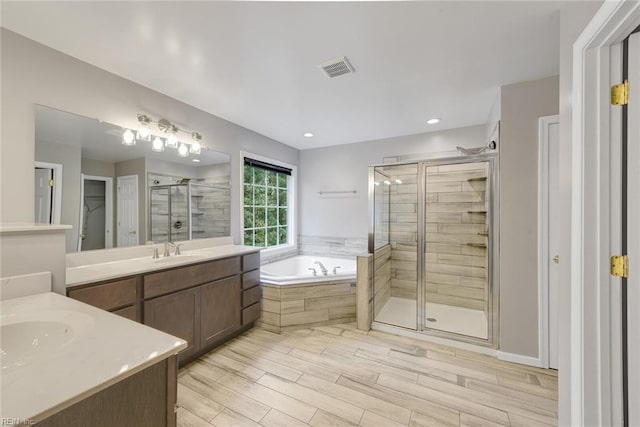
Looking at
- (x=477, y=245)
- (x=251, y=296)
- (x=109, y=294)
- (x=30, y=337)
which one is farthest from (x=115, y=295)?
(x=477, y=245)

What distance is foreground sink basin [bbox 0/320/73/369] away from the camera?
0.90 meters

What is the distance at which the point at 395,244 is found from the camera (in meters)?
3.42

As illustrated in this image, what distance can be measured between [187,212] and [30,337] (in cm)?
182

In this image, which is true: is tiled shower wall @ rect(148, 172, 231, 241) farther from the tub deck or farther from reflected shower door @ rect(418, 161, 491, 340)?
reflected shower door @ rect(418, 161, 491, 340)

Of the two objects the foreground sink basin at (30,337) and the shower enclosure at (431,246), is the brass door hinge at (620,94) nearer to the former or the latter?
the shower enclosure at (431,246)

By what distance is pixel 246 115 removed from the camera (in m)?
2.90

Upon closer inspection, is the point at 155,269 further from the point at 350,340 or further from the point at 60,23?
the point at 350,340

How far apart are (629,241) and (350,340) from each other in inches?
84.2

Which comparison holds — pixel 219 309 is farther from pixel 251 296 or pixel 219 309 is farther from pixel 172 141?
pixel 172 141

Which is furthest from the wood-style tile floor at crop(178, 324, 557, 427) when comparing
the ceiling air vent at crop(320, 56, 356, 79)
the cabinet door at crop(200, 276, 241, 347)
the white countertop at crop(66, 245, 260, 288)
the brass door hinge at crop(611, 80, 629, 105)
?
the ceiling air vent at crop(320, 56, 356, 79)

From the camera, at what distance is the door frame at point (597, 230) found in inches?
44.0

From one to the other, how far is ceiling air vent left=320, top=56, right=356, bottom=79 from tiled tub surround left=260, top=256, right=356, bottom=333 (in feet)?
6.70

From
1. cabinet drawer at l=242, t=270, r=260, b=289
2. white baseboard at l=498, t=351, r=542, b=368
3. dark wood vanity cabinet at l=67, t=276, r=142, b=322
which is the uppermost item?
dark wood vanity cabinet at l=67, t=276, r=142, b=322

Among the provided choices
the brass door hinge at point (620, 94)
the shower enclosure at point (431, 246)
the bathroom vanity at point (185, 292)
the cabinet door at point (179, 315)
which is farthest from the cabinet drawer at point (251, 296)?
the brass door hinge at point (620, 94)
